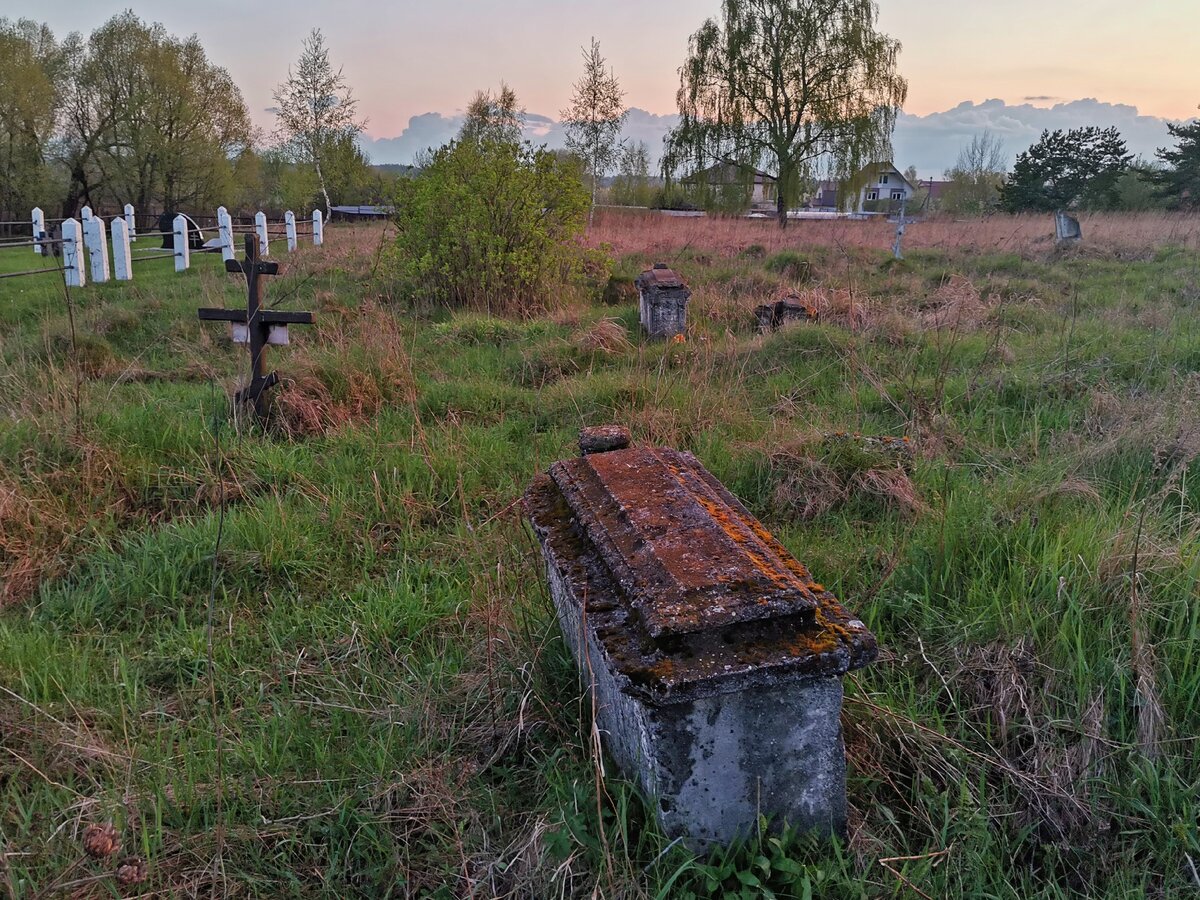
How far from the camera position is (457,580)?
10.6 feet

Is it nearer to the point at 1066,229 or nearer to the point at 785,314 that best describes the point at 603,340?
the point at 785,314

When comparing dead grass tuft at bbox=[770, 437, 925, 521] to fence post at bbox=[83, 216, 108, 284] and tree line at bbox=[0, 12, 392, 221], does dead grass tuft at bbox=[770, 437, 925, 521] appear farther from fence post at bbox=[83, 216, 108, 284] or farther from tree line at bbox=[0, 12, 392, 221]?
tree line at bbox=[0, 12, 392, 221]

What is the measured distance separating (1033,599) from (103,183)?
4158 centimetres

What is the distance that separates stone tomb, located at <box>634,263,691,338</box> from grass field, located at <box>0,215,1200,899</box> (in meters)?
1.50

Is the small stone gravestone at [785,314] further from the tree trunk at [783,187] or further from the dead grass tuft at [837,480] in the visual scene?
the tree trunk at [783,187]

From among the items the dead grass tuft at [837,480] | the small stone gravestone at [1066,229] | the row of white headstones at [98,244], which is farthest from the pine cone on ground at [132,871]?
the small stone gravestone at [1066,229]

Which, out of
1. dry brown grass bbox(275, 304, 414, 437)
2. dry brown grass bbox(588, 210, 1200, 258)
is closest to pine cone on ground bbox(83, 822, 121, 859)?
dry brown grass bbox(275, 304, 414, 437)

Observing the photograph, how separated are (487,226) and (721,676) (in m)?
8.72

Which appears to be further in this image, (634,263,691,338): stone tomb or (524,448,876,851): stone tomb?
(634,263,691,338): stone tomb

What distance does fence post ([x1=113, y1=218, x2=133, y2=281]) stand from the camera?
1266 centimetres

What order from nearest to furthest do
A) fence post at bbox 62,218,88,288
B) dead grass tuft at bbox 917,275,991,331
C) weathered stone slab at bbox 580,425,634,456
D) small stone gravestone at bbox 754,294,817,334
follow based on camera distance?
1. weathered stone slab at bbox 580,425,634,456
2. dead grass tuft at bbox 917,275,991,331
3. small stone gravestone at bbox 754,294,817,334
4. fence post at bbox 62,218,88,288

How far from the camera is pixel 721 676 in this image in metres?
1.46

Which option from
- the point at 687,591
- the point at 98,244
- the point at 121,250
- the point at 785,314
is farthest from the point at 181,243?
the point at 687,591

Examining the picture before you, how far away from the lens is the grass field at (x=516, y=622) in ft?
5.89
